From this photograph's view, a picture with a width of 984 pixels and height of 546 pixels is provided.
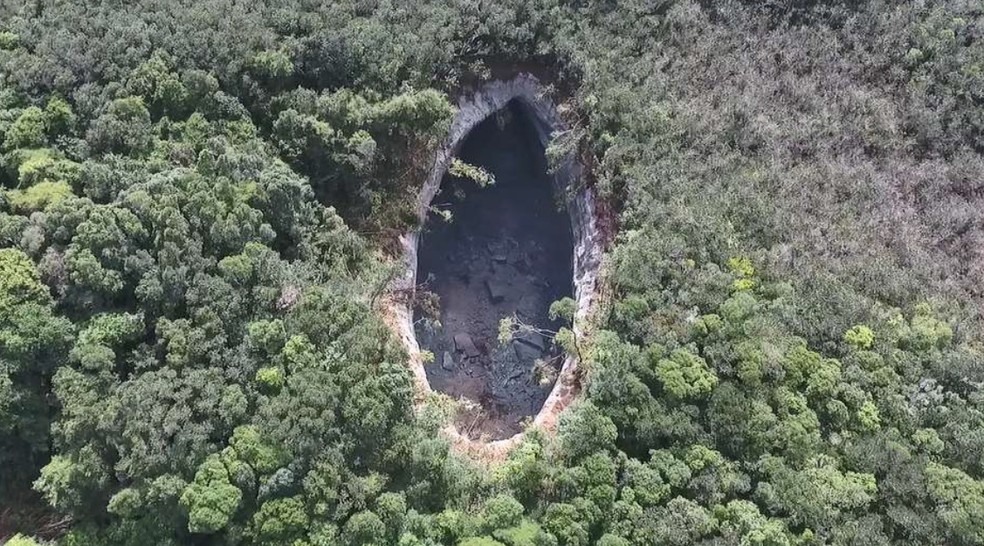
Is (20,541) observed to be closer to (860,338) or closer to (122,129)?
(122,129)

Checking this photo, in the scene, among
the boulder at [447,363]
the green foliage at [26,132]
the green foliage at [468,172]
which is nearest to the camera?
the green foliage at [26,132]

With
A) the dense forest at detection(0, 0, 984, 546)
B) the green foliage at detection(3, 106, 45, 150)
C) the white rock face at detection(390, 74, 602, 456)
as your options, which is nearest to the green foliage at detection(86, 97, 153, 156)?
the dense forest at detection(0, 0, 984, 546)

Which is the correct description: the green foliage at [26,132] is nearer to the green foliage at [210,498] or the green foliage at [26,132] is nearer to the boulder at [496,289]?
the green foliage at [210,498]

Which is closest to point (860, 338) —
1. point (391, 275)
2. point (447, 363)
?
point (447, 363)

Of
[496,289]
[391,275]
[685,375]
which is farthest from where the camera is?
[496,289]

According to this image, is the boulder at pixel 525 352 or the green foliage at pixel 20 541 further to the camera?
the boulder at pixel 525 352

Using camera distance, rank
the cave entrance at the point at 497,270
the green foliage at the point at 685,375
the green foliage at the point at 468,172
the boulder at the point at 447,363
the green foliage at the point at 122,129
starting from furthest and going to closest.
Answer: the boulder at the point at 447,363, the cave entrance at the point at 497,270, the green foliage at the point at 468,172, the green foliage at the point at 122,129, the green foliage at the point at 685,375

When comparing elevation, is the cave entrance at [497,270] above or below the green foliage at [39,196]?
above

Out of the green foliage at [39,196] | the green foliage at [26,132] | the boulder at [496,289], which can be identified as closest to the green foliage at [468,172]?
the boulder at [496,289]
